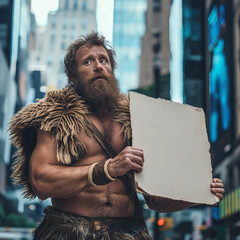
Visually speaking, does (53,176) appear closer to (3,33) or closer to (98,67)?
(98,67)

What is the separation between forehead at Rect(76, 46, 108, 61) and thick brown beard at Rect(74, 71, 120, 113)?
14 cm

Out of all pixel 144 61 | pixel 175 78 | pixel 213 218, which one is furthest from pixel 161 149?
pixel 144 61

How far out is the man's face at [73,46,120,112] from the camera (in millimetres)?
2957

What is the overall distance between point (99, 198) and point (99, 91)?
64cm

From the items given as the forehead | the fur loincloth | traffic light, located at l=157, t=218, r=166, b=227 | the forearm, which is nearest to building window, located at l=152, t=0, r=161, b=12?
traffic light, located at l=157, t=218, r=166, b=227

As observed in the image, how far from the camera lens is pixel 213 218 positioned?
26.8m

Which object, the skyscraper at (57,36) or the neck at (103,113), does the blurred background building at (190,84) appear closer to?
the skyscraper at (57,36)

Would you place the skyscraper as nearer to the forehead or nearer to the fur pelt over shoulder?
the forehead

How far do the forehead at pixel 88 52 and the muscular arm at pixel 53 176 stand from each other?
667mm

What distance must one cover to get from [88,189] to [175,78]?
27.4 meters

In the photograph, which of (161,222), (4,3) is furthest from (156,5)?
(161,222)

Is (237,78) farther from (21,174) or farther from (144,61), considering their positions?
(144,61)

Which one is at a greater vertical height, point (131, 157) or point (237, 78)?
point (237, 78)

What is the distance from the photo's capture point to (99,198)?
9.06 ft
